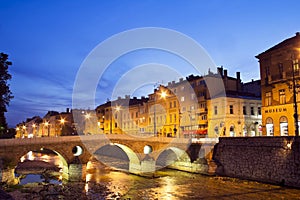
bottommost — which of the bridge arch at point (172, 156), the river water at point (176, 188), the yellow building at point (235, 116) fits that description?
the river water at point (176, 188)

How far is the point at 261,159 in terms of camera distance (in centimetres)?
3055

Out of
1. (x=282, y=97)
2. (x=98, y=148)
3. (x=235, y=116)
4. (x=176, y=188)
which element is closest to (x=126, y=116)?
(x=235, y=116)

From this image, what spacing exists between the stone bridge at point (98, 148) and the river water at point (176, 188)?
2297 mm

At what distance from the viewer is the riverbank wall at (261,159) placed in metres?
27.2

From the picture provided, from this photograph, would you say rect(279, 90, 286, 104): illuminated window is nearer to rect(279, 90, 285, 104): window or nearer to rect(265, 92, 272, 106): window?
rect(279, 90, 285, 104): window

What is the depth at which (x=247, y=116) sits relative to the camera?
52.0 meters

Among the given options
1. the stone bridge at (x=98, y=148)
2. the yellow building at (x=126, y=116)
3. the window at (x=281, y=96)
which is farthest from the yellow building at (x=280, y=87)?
the yellow building at (x=126, y=116)

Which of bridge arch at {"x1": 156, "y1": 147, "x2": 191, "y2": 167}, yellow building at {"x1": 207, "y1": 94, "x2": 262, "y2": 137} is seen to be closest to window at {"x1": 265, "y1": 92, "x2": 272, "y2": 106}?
yellow building at {"x1": 207, "y1": 94, "x2": 262, "y2": 137}

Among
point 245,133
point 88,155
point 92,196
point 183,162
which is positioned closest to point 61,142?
point 88,155

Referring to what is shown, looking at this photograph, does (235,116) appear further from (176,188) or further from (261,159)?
(176,188)

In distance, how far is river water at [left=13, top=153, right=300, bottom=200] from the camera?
24.9 m

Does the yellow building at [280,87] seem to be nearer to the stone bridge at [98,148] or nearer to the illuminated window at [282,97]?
the illuminated window at [282,97]

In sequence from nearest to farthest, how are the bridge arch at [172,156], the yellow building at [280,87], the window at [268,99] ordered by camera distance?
the yellow building at [280,87]
the window at [268,99]
the bridge arch at [172,156]

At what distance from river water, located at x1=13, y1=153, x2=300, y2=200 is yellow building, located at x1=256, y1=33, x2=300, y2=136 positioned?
11294 millimetres
